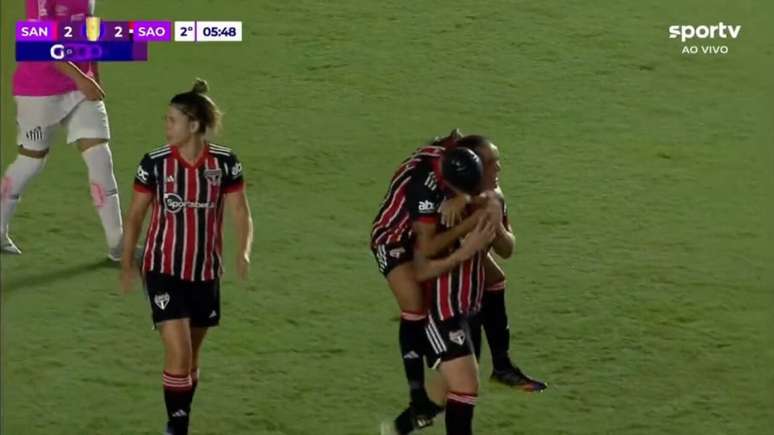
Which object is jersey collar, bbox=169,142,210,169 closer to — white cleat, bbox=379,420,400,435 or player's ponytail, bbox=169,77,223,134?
player's ponytail, bbox=169,77,223,134

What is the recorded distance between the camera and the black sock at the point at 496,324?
754cm

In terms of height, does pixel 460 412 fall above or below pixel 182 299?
below

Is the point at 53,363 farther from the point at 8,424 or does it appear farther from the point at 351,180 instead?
the point at 351,180

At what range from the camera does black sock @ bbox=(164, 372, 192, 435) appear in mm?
6945

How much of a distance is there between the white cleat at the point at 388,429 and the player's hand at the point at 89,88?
283 cm

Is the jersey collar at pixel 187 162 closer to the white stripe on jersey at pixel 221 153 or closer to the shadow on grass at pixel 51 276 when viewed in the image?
the white stripe on jersey at pixel 221 153

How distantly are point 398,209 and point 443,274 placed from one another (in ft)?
1.36

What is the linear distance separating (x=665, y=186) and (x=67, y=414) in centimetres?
498

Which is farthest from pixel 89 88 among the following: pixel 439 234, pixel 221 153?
pixel 439 234

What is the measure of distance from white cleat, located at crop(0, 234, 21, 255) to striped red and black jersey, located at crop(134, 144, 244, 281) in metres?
2.84

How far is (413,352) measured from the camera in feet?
23.9

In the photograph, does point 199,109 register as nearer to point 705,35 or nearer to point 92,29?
point 92,29

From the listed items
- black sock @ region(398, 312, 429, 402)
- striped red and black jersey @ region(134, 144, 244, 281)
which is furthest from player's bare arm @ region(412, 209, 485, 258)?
striped red and black jersey @ region(134, 144, 244, 281)

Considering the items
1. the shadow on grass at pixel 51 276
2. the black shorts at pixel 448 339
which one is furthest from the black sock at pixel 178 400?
the shadow on grass at pixel 51 276
